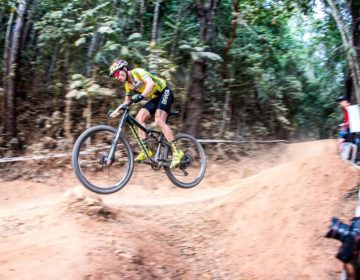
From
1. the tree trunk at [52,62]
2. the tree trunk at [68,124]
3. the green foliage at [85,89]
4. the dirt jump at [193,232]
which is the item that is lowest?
the dirt jump at [193,232]

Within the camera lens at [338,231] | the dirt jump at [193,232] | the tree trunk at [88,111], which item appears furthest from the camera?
the tree trunk at [88,111]

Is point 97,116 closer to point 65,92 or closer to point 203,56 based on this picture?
point 65,92

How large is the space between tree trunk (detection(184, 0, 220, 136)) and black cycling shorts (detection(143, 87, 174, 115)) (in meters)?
4.30

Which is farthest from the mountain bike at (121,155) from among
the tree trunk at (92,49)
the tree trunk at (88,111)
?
the tree trunk at (92,49)

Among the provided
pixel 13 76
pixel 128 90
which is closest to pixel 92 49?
pixel 13 76

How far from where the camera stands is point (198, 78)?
1051 centimetres

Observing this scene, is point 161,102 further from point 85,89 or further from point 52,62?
point 52,62

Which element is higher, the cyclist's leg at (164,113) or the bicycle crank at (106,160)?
the cyclist's leg at (164,113)

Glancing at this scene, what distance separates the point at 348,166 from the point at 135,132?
3469 millimetres

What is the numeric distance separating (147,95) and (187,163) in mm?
1430

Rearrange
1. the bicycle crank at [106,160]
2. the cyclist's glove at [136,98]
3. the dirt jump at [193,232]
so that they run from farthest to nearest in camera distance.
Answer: the cyclist's glove at [136,98] → the bicycle crank at [106,160] → the dirt jump at [193,232]

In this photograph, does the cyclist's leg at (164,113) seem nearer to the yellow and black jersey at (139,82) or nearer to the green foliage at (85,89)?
the yellow and black jersey at (139,82)

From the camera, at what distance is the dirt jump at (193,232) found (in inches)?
175

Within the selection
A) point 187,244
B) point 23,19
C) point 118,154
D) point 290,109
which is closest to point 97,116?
point 23,19
